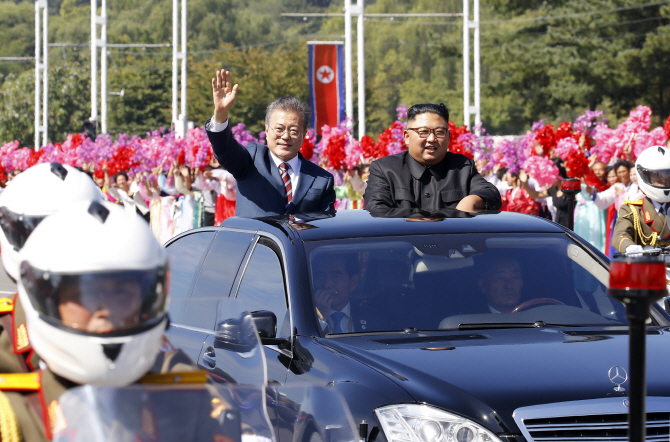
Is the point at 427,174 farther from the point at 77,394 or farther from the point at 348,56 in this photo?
the point at 348,56

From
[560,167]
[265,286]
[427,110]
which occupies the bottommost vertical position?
[265,286]

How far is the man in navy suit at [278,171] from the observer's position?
6.40 meters

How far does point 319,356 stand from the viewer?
4.14 meters

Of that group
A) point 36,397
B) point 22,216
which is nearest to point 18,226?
point 22,216

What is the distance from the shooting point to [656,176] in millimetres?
7508

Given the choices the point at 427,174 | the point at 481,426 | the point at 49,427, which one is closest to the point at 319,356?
the point at 481,426

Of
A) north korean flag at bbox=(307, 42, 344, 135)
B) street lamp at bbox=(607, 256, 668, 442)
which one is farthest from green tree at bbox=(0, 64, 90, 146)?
street lamp at bbox=(607, 256, 668, 442)

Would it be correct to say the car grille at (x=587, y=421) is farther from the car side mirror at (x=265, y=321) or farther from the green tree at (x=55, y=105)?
the green tree at (x=55, y=105)

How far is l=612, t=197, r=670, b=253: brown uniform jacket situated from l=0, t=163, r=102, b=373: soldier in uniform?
5067mm

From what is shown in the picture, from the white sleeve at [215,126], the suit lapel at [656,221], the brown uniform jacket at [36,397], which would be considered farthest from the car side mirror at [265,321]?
the suit lapel at [656,221]

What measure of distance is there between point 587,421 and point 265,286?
167cm

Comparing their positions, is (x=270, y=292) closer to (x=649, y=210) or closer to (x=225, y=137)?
(x=225, y=137)

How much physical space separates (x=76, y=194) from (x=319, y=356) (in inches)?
57.4

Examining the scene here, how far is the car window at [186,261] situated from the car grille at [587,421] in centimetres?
232
